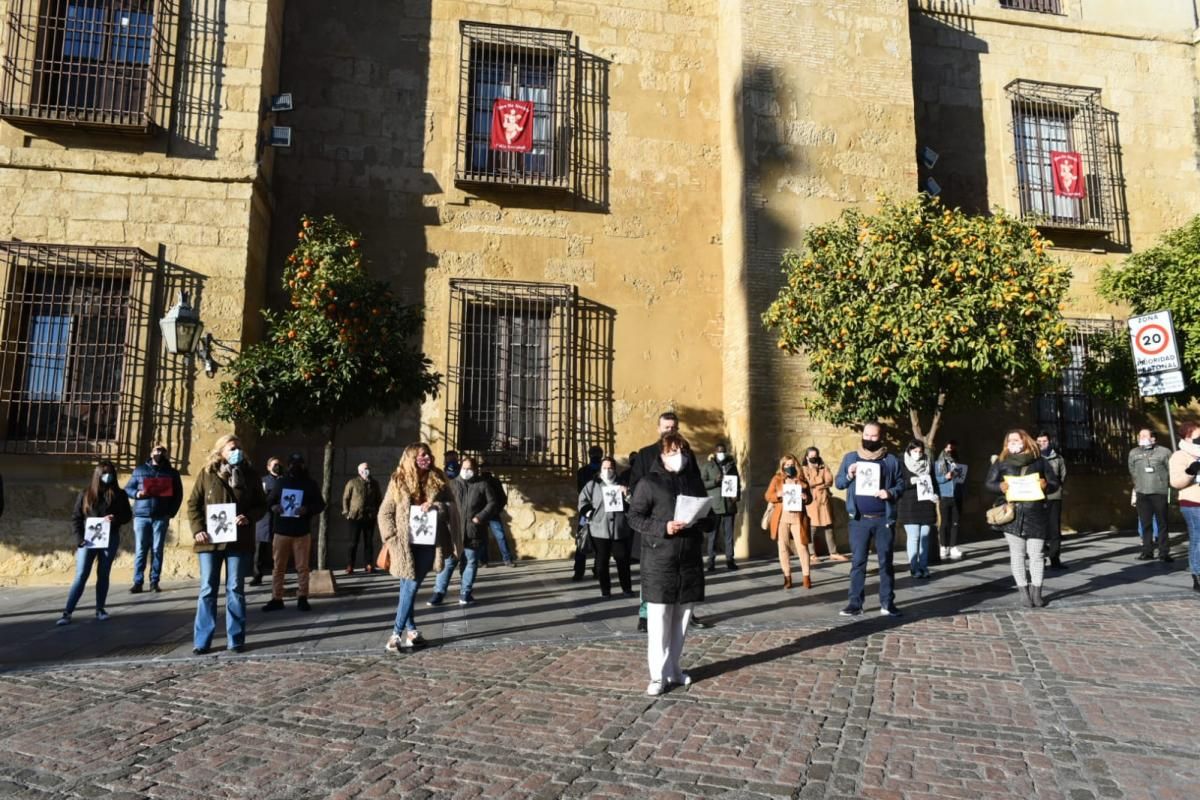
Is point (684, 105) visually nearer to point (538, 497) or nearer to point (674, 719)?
point (538, 497)

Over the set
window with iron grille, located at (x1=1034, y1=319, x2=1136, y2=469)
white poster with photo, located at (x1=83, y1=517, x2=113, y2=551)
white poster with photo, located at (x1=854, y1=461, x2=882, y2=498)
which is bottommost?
white poster with photo, located at (x1=83, y1=517, x2=113, y2=551)

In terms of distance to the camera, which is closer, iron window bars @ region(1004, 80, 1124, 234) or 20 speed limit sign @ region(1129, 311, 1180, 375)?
20 speed limit sign @ region(1129, 311, 1180, 375)

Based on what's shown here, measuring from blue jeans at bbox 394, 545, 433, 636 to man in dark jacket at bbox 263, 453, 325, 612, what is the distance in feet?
6.01

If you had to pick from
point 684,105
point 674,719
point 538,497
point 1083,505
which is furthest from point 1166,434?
point 674,719

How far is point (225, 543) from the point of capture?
5.57 m

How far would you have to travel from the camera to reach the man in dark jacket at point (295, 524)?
22.9 feet

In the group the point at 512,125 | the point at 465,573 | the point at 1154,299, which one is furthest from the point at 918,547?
the point at 512,125

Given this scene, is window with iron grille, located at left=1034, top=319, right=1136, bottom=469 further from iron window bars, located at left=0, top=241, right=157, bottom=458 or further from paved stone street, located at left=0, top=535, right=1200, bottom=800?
iron window bars, located at left=0, top=241, right=157, bottom=458

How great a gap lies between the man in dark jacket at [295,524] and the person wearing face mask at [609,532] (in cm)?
258

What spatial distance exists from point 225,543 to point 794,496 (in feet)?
16.7

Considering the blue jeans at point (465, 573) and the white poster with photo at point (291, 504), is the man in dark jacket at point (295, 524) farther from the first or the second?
the blue jeans at point (465, 573)

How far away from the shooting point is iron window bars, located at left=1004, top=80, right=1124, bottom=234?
13.1 meters

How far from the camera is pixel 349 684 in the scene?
4.72 m

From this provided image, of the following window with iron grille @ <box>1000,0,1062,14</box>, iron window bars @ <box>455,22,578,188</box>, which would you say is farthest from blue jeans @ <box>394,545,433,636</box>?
window with iron grille @ <box>1000,0,1062,14</box>
